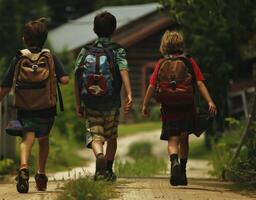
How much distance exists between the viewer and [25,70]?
7.73 metres

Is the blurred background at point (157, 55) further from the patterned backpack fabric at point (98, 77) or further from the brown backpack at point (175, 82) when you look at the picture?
the patterned backpack fabric at point (98, 77)

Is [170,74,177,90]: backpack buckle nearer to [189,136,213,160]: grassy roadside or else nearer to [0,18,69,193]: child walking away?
[0,18,69,193]: child walking away

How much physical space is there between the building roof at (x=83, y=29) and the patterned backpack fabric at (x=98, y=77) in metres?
29.0

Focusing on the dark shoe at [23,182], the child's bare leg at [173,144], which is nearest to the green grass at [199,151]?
the child's bare leg at [173,144]

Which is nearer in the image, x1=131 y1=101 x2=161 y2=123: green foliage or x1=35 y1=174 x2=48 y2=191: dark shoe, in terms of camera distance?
x1=35 y1=174 x2=48 y2=191: dark shoe

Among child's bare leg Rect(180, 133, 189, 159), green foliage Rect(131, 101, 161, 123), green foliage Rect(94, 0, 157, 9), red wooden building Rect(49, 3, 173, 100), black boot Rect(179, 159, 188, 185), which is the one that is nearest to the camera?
black boot Rect(179, 159, 188, 185)

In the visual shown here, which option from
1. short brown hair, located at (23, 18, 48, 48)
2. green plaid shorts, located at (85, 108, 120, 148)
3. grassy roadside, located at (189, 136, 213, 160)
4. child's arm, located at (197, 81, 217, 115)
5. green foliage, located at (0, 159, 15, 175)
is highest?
short brown hair, located at (23, 18, 48, 48)

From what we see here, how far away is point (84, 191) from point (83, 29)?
3872cm

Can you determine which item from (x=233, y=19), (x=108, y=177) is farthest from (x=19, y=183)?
(x=233, y=19)

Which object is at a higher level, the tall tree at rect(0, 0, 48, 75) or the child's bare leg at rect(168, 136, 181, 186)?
the tall tree at rect(0, 0, 48, 75)

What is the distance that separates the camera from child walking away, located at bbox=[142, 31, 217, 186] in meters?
8.16

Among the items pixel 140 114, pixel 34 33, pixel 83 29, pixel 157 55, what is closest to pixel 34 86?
pixel 34 33

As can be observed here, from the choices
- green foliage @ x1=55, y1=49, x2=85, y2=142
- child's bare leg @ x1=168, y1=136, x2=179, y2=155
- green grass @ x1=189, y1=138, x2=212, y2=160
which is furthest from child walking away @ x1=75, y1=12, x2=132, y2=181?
green grass @ x1=189, y1=138, x2=212, y2=160

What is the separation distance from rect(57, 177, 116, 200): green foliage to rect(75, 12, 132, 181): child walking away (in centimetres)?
123
